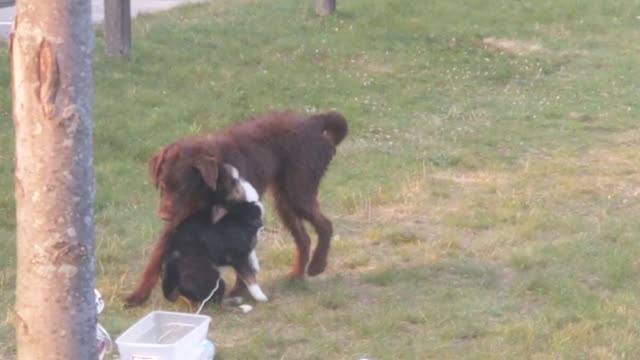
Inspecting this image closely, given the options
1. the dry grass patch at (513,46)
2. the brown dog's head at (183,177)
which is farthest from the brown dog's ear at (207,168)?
the dry grass patch at (513,46)

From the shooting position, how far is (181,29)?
47.6 feet

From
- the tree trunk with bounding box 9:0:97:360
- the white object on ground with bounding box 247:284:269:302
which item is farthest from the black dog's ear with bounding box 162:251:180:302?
the tree trunk with bounding box 9:0:97:360

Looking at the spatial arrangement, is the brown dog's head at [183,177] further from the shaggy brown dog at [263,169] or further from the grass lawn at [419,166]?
the grass lawn at [419,166]

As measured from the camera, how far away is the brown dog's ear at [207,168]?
20.1 feet

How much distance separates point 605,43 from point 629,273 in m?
9.03

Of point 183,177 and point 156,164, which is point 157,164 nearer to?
point 156,164

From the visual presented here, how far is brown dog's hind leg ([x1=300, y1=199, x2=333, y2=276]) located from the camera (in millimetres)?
6988

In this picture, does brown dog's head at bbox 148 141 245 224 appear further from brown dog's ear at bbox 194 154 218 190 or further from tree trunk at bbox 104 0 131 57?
tree trunk at bbox 104 0 131 57

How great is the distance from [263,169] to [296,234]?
0.63 meters

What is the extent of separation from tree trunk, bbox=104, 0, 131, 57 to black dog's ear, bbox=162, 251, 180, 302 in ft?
20.4

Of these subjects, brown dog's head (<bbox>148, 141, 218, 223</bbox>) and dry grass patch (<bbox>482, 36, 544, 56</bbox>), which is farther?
dry grass patch (<bbox>482, 36, 544, 56</bbox>)

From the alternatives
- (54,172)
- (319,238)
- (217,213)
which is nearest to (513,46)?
(319,238)

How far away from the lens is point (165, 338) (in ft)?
18.4

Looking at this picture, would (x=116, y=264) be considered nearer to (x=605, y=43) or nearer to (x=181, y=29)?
(x=181, y=29)
